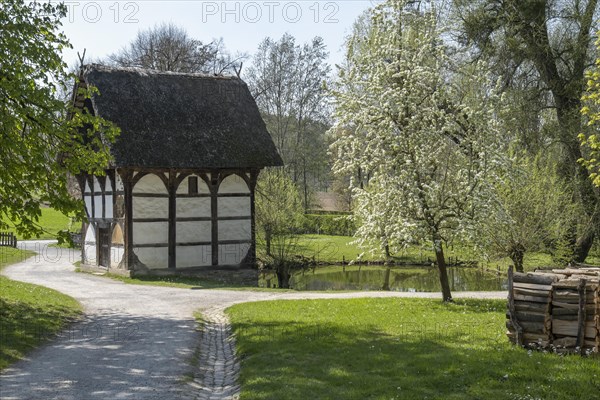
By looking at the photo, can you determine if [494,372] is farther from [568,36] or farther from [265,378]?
[568,36]

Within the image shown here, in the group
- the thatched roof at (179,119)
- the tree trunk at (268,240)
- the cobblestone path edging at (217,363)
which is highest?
the thatched roof at (179,119)

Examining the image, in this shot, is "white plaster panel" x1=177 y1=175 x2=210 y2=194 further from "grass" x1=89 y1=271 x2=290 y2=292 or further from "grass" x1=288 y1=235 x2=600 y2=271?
"grass" x1=288 y1=235 x2=600 y2=271

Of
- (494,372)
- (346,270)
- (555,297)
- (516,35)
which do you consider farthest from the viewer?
(346,270)

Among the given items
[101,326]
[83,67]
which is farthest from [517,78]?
[101,326]

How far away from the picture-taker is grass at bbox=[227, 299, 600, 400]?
8711 mm

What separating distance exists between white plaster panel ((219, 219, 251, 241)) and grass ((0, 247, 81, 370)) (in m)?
7.89

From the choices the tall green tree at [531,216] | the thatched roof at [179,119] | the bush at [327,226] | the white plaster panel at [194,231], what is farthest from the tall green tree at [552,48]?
the bush at [327,226]

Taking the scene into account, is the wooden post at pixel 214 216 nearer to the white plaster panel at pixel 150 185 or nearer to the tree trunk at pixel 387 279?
the white plaster panel at pixel 150 185

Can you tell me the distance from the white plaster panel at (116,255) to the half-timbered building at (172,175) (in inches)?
1.6

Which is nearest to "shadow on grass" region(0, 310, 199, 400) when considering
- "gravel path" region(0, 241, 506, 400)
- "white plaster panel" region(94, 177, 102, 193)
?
"gravel path" region(0, 241, 506, 400)

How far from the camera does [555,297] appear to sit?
34.2ft

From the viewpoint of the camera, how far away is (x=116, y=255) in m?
25.0

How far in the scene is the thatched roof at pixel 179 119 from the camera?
78.5 feet

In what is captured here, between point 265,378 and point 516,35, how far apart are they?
22431 millimetres
